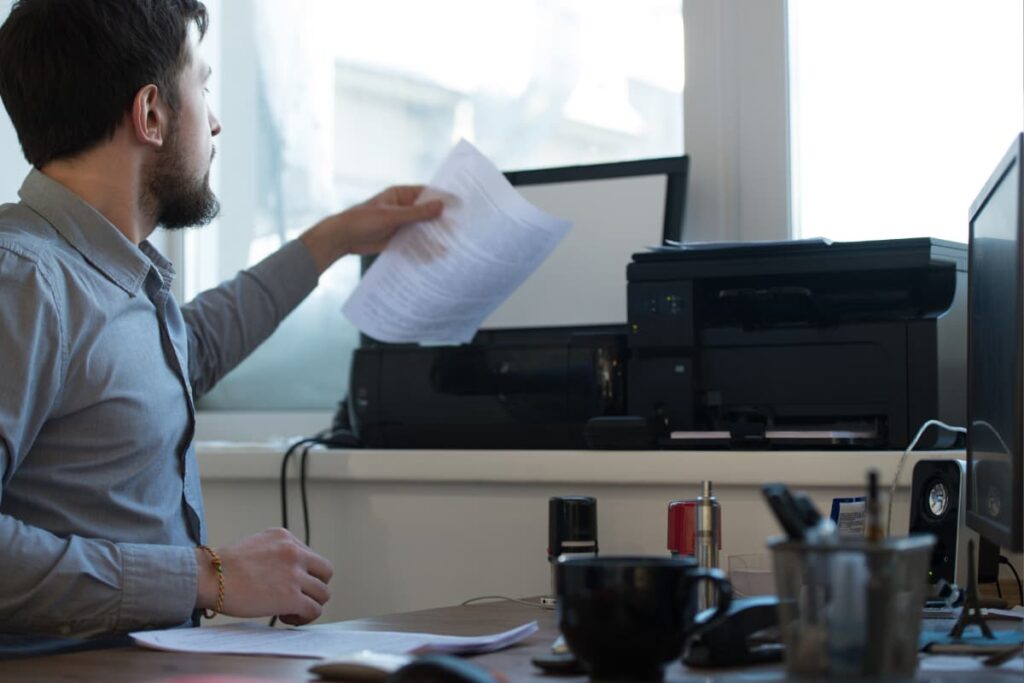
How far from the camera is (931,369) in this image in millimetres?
1714

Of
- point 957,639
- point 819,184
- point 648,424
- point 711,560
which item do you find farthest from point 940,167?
point 957,639

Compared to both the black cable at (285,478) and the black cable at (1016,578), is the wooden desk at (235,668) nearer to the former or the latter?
the black cable at (1016,578)

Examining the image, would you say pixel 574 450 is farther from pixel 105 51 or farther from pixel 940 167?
pixel 105 51

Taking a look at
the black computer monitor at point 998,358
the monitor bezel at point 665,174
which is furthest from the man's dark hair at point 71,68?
the black computer monitor at point 998,358

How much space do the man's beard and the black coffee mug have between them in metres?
0.93

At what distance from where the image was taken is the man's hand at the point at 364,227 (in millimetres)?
1919

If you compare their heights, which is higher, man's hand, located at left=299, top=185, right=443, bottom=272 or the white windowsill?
man's hand, located at left=299, top=185, right=443, bottom=272

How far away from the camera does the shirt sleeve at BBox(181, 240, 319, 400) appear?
1.85 m

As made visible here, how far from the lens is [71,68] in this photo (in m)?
1.52

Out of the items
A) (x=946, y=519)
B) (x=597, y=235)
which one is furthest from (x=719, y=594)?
(x=597, y=235)

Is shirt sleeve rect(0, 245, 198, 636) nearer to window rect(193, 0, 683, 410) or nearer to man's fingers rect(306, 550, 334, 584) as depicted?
man's fingers rect(306, 550, 334, 584)

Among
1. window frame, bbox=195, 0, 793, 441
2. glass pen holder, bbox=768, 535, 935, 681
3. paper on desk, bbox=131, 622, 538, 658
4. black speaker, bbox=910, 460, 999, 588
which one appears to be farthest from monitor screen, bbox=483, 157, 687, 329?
glass pen holder, bbox=768, 535, 935, 681

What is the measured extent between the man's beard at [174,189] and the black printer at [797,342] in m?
0.63

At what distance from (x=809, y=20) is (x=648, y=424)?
812 millimetres
